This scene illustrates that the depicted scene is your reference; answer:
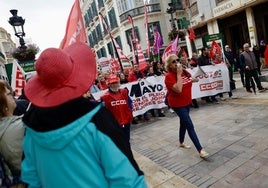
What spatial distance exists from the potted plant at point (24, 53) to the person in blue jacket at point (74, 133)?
10971mm

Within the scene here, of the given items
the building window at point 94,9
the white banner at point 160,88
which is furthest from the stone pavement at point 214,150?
the building window at point 94,9

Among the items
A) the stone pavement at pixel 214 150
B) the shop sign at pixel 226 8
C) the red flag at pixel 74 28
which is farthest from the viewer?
the shop sign at pixel 226 8

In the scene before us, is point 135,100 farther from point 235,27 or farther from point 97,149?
point 235,27

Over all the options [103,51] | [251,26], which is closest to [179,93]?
[251,26]

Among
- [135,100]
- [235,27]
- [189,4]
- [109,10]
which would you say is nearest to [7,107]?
[135,100]

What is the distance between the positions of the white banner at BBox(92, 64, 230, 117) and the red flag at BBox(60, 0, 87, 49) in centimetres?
476

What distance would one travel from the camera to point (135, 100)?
30.8 feet

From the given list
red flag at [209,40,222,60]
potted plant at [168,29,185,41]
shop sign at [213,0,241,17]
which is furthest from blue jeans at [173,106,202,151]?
potted plant at [168,29,185,41]

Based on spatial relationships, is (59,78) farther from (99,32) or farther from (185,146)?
(99,32)

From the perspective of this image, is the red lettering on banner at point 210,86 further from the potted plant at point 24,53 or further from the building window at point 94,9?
the building window at point 94,9

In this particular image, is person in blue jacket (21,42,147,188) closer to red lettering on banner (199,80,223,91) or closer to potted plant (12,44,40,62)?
red lettering on banner (199,80,223,91)

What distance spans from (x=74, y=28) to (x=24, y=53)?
332 inches

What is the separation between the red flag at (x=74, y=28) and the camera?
4508 millimetres

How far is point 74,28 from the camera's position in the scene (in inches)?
179
